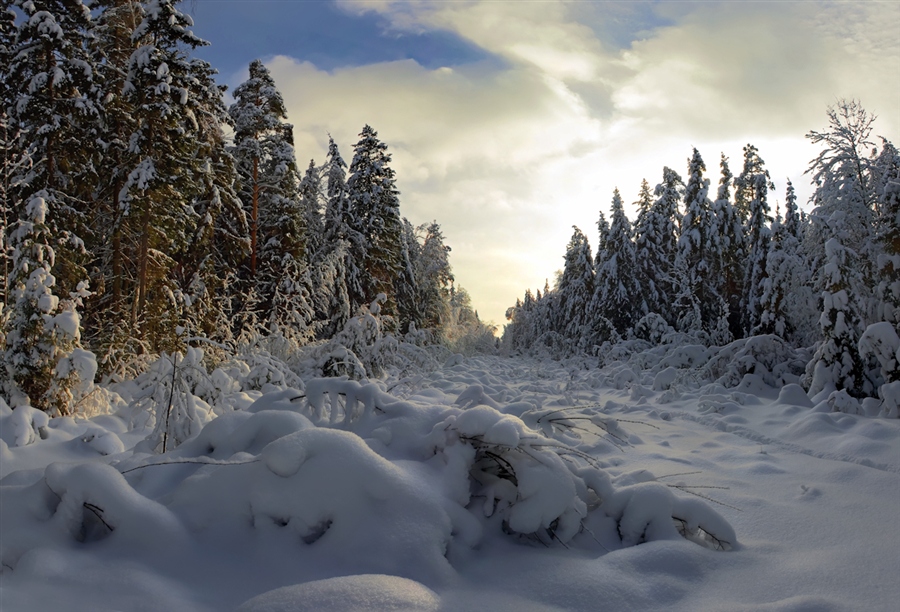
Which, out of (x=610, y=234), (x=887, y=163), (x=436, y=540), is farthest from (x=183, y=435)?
(x=610, y=234)

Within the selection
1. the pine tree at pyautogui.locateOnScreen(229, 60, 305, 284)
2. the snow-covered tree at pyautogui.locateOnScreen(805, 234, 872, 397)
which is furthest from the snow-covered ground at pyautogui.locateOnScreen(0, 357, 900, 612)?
the pine tree at pyautogui.locateOnScreen(229, 60, 305, 284)

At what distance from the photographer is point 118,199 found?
12.6 metres

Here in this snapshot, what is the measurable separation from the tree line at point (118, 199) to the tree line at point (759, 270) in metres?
8.23


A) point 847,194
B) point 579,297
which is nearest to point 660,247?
point 579,297

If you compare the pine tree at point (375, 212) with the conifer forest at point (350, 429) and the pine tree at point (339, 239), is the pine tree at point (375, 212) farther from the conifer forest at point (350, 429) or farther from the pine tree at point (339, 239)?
the conifer forest at point (350, 429)

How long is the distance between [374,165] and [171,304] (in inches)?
443

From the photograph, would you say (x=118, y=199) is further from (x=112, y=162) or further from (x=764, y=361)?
(x=764, y=361)

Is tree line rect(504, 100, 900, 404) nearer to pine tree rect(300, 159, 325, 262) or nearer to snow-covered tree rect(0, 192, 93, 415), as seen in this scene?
snow-covered tree rect(0, 192, 93, 415)

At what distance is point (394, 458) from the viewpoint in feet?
8.75

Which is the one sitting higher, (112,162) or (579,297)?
(112,162)

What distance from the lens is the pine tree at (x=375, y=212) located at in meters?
21.3

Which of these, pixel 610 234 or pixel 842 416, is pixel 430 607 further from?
pixel 610 234

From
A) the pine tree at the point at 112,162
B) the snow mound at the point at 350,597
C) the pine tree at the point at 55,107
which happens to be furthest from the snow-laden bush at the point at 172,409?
the pine tree at the point at 112,162

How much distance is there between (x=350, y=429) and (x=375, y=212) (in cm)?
1918
